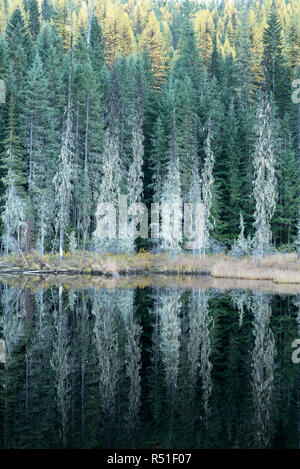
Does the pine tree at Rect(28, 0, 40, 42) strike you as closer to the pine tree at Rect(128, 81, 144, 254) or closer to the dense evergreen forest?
the dense evergreen forest

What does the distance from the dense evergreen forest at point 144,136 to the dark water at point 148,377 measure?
18.4 meters

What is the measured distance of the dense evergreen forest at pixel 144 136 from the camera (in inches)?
1490

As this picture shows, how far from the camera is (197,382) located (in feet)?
33.9

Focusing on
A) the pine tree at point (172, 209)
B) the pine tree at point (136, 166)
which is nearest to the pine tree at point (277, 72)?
the pine tree at point (136, 166)

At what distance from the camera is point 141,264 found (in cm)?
3734

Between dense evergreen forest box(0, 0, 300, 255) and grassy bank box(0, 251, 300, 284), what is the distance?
4.22 feet

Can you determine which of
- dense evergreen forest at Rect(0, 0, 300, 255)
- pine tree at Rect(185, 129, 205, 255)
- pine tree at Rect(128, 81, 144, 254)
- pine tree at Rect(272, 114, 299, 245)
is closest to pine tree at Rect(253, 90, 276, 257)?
dense evergreen forest at Rect(0, 0, 300, 255)

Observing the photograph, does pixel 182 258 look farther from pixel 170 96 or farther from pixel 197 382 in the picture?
Answer: pixel 197 382

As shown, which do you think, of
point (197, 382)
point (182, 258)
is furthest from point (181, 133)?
point (197, 382)

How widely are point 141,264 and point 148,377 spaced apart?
26744mm

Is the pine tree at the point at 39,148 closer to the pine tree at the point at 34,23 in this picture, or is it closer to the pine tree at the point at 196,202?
the pine tree at the point at 196,202

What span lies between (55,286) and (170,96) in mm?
29856

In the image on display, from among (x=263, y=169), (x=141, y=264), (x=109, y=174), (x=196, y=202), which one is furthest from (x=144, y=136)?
(x=263, y=169)

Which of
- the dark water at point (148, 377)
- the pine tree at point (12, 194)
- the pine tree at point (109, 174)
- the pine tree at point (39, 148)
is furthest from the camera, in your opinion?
the pine tree at point (39, 148)
